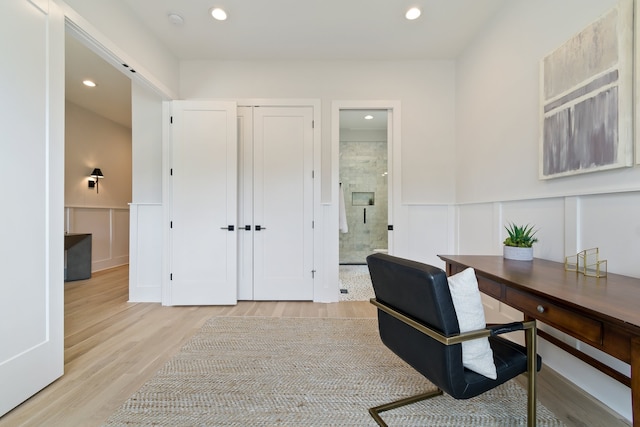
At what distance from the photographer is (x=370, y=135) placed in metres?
5.76

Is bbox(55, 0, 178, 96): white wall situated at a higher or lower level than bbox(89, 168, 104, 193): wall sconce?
higher

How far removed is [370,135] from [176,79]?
3.89 m

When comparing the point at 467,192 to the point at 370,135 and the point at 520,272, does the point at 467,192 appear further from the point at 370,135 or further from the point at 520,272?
the point at 370,135

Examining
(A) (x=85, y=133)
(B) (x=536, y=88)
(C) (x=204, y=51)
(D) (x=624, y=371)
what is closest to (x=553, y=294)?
(D) (x=624, y=371)

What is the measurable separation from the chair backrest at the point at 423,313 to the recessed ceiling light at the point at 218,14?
256 centimetres

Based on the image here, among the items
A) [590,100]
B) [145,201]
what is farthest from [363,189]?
[590,100]

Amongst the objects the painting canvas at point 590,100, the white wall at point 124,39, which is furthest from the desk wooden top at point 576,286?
the white wall at point 124,39

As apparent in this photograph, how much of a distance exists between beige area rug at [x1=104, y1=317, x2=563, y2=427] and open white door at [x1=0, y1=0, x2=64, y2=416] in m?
0.61

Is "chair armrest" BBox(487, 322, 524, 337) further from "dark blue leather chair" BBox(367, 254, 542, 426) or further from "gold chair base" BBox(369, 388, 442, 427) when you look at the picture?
"gold chair base" BBox(369, 388, 442, 427)

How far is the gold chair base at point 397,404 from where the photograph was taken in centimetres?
128

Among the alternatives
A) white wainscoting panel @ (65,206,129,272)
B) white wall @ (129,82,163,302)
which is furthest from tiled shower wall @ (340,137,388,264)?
white wainscoting panel @ (65,206,129,272)

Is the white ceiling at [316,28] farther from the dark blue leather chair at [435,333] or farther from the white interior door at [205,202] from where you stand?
the dark blue leather chair at [435,333]

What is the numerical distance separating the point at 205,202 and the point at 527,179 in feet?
9.84

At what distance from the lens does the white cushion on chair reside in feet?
3.23
